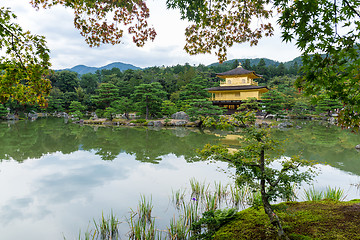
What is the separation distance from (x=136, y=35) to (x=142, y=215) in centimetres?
265

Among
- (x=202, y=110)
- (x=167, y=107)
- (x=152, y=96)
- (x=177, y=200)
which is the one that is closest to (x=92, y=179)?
(x=177, y=200)

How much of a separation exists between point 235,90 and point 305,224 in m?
21.4

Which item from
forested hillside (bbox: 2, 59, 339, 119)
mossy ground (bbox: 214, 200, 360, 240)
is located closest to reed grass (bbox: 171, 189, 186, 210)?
mossy ground (bbox: 214, 200, 360, 240)

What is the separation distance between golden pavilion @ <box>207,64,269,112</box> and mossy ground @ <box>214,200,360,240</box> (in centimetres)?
1971

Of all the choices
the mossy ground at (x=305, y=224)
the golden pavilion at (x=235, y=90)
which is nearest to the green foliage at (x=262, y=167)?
the mossy ground at (x=305, y=224)

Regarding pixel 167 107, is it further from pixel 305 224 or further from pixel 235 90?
pixel 305 224

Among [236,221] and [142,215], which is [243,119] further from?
[142,215]

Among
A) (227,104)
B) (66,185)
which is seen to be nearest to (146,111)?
(227,104)

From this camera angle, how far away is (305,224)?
2.02m

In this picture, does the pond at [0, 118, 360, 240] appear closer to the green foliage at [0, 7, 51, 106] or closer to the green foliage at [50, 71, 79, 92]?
the green foliage at [0, 7, 51, 106]

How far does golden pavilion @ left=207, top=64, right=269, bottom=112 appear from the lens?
71.4ft

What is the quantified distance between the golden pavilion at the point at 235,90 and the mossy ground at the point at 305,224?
1971cm

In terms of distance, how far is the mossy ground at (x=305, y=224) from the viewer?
182 cm

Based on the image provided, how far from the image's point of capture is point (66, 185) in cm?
449
